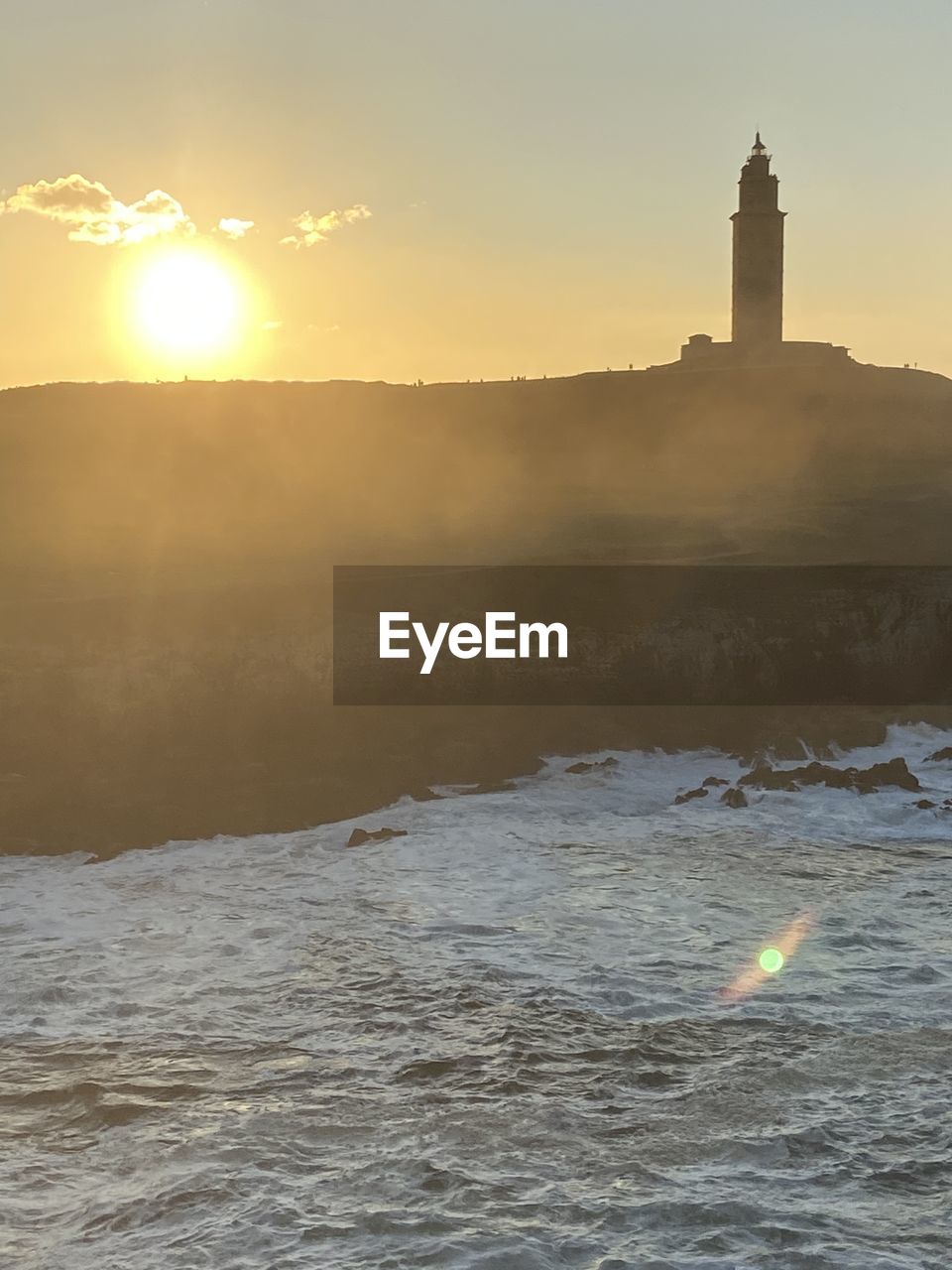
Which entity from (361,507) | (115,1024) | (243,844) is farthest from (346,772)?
(361,507)

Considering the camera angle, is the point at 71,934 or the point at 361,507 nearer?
the point at 71,934

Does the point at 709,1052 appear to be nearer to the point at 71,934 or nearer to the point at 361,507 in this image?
the point at 71,934

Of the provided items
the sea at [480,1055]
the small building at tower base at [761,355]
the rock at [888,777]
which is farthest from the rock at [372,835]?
the small building at tower base at [761,355]

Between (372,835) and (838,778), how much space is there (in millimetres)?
10168

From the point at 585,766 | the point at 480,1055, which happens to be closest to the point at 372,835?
the point at 585,766

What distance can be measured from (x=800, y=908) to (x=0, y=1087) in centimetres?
1187

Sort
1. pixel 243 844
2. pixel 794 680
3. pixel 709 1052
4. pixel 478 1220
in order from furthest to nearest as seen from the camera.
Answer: pixel 794 680
pixel 243 844
pixel 709 1052
pixel 478 1220

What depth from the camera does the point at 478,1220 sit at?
11.8 m

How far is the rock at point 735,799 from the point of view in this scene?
28.3 m

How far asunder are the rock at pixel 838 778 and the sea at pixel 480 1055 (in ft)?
10.9

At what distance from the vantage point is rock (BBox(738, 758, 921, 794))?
29250 mm

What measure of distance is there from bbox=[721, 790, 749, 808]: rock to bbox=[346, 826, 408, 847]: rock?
22.2ft

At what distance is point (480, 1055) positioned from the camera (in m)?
15.5

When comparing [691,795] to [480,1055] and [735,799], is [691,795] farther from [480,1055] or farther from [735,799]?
[480,1055]
